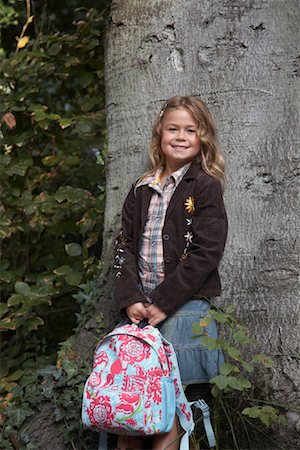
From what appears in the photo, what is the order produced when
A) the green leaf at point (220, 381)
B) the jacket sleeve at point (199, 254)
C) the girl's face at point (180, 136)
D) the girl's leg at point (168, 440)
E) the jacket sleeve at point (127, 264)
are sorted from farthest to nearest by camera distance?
the girl's face at point (180, 136) → the jacket sleeve at point (127, 264) → the jacket sleeve at point (199, 254) → the girl's leg at point (168, 440) → the green leaf at point (220, 381)

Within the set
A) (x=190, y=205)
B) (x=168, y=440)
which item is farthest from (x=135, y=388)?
(x=190, y=205)

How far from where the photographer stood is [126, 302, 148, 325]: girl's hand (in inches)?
134

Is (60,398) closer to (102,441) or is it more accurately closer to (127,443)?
(102,441)

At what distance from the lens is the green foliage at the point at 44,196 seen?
4727mm

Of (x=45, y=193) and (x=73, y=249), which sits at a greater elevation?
(x=45, y=193)

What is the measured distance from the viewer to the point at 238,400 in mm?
3393

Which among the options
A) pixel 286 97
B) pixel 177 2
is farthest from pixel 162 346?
pixel 177 2

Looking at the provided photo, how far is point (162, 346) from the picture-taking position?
10.7 ft

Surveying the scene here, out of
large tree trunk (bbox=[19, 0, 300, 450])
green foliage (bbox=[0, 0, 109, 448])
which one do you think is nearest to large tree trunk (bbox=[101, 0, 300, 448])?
large tree trunk (bbox=[19, 0, 300, 450])

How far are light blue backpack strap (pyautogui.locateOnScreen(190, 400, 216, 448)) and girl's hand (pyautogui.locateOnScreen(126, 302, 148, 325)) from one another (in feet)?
1.40

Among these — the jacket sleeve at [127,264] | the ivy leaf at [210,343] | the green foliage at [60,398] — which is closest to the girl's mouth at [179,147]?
the jacket sleeve at [127,264]

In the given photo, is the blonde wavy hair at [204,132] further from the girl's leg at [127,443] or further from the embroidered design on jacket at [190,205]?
the girl's leg at [127,443]

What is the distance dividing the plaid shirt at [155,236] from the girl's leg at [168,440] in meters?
0.63

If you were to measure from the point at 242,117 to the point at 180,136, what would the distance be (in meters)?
0.31
